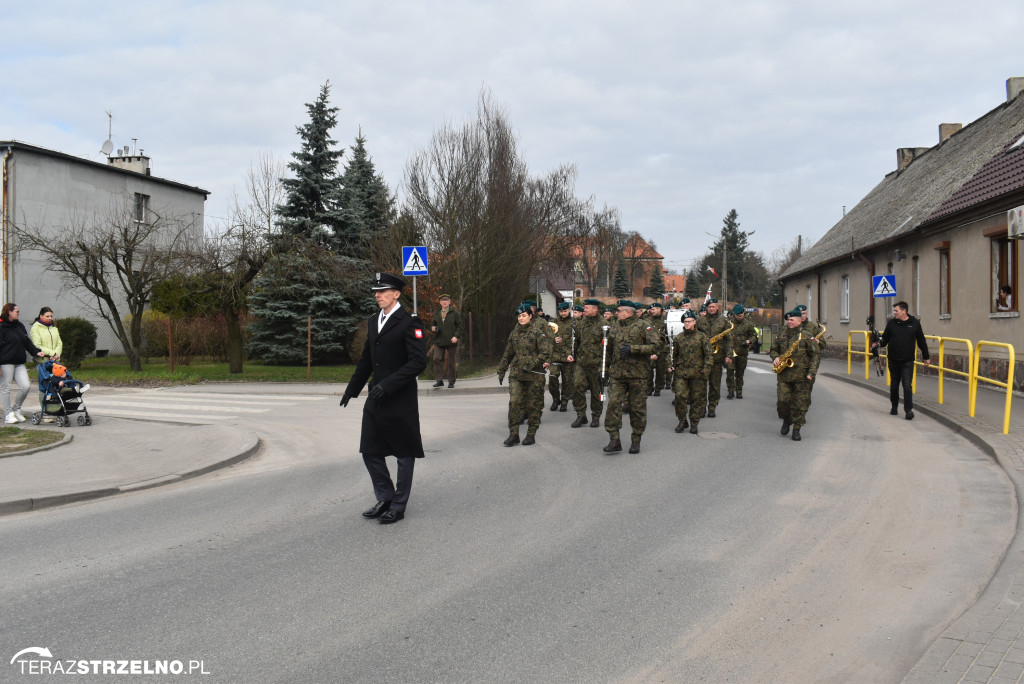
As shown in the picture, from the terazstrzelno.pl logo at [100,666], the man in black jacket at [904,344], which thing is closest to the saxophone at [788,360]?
the man in black jacket at [904,344]

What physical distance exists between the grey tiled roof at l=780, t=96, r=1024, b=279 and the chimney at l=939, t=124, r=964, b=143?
3.16ft

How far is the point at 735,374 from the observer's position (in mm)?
15875

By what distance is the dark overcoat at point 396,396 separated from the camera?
6258 mm

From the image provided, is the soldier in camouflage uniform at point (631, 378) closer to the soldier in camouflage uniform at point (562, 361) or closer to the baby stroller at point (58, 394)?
the soldier in camouflage uniform at point (562, 361)

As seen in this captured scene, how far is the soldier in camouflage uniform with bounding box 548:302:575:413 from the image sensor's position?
12594 millimetres

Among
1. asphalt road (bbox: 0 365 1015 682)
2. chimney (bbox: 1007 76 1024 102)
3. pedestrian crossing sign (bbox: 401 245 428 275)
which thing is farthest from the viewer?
chimney (bbox: 1007 76 1024 102)

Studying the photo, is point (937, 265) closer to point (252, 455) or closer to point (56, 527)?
point (252, 455)

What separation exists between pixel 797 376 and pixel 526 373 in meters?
3.83

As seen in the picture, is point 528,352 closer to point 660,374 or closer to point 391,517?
point 391,517

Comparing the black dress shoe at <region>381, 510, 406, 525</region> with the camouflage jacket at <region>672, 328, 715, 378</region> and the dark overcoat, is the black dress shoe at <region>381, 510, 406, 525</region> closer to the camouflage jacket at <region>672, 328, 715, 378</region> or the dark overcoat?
the dark overcoat

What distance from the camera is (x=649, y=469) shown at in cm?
849

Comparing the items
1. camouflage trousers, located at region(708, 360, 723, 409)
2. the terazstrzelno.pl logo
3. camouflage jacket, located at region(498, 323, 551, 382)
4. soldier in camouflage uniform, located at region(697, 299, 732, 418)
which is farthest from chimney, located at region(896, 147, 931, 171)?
the terazstrzelno.pl logo

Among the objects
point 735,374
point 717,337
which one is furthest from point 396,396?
point 735,374

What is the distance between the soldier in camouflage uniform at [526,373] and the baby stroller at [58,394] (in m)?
6.48
